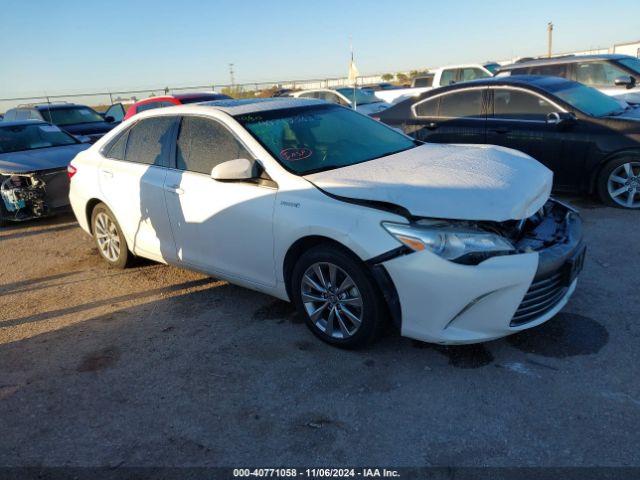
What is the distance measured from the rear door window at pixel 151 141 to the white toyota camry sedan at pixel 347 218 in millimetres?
15

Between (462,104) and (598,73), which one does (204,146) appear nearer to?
(462,104)

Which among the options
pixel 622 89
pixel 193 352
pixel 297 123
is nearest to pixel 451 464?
pixel 193 352

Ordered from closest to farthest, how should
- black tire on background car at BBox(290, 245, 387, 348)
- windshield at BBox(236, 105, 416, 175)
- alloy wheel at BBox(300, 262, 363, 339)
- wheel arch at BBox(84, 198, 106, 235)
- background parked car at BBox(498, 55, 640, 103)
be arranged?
black tire on background car at BBox(290, 245, 387, 348) < alloy wheel at BBox(300, 262, 363, 339) < windshield at BBox(236, 105, 416, 175) < wheel arch at BBox(84, 198, 106, 235) < background parked car at BBox(498, 55, 640, 103)

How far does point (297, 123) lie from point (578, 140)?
391cm

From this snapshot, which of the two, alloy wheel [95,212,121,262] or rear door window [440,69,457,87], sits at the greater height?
rear door window [440,69,457,87]

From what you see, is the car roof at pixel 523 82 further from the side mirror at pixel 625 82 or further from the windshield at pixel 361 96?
the windshield at pixel 361 96

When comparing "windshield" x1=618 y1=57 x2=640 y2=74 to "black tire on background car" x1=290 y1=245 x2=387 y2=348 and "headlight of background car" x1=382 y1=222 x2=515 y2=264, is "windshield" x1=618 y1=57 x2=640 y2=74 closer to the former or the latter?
"headlight of background car" x1=382 y1=222 x2=515 y2=264

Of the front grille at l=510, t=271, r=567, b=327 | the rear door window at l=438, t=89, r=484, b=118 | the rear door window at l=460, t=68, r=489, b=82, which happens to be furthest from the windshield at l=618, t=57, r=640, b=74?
the front grille at l=510, t=271, r=567, b=327

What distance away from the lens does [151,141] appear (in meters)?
4.77

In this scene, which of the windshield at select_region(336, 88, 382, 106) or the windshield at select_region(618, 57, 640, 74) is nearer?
the windshield at select_region(618, 57, 640, 74)

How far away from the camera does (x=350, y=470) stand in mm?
2521

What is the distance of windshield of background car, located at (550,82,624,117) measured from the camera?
6594mm

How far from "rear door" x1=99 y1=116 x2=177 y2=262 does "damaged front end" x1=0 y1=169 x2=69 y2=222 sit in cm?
266

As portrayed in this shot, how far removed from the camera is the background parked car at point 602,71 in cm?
962
